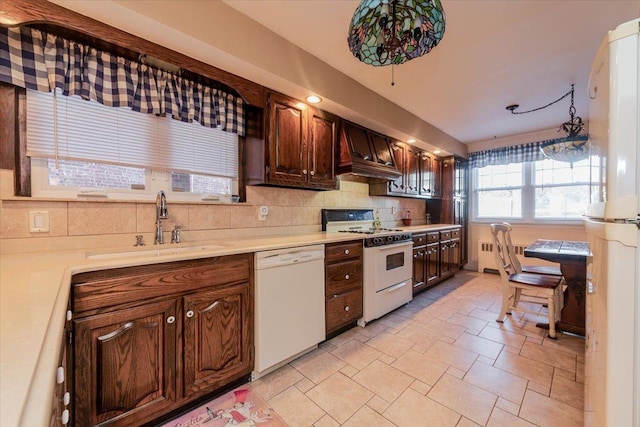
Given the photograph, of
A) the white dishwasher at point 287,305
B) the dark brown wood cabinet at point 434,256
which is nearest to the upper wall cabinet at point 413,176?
the dark brown wood cabinet at point 434,256

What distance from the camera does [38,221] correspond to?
4.84ft

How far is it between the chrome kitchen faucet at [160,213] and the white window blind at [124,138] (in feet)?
0.90

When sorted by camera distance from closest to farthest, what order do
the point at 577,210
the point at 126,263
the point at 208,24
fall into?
the point at 126,263, the point at 208,24, the point at 577,210

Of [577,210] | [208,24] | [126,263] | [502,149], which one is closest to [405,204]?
[502,149]

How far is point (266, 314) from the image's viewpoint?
1.82m

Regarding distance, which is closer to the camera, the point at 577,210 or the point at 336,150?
the point at 336,150

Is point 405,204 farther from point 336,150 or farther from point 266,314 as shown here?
point 266,314

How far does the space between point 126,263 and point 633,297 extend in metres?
1.85

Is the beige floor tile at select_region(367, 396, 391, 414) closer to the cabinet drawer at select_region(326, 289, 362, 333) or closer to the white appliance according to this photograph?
the cabinet drawer at select_region(326, 289, 362, 333)

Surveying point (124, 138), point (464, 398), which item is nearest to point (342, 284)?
point (464, 398)

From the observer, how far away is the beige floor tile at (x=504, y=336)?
2346mm

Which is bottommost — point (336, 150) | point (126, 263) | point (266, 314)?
point (266, 314)

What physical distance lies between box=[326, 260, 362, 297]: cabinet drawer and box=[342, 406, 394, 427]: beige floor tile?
89 centimetres

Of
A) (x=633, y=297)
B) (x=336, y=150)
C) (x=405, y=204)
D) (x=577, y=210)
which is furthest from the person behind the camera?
(x=405, y=204)
